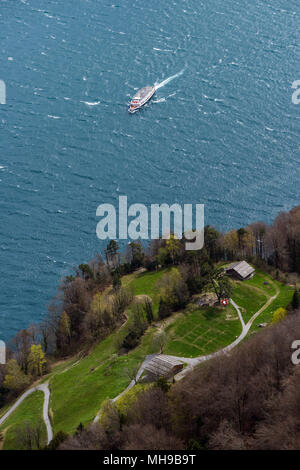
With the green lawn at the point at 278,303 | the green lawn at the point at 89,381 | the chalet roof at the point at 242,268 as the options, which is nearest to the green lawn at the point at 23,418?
the green lawn at the point at 89,381

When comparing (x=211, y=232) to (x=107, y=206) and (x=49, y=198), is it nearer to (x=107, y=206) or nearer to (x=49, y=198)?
(x=107, y=206)

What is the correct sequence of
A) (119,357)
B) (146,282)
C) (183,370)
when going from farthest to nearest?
(146,282) → (119,357) → (183,370)

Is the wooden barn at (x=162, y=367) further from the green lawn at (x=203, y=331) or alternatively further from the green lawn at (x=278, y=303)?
the green lawn at (x=278, y=303)

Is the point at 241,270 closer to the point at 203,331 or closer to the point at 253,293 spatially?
the point at 253,293

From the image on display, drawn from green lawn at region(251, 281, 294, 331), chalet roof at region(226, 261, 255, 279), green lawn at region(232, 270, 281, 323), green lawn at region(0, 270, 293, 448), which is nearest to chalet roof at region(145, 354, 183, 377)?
green lawn at region(0, 270, 293, 448)

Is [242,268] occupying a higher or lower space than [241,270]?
higher

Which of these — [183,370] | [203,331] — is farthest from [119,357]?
[203,331]
